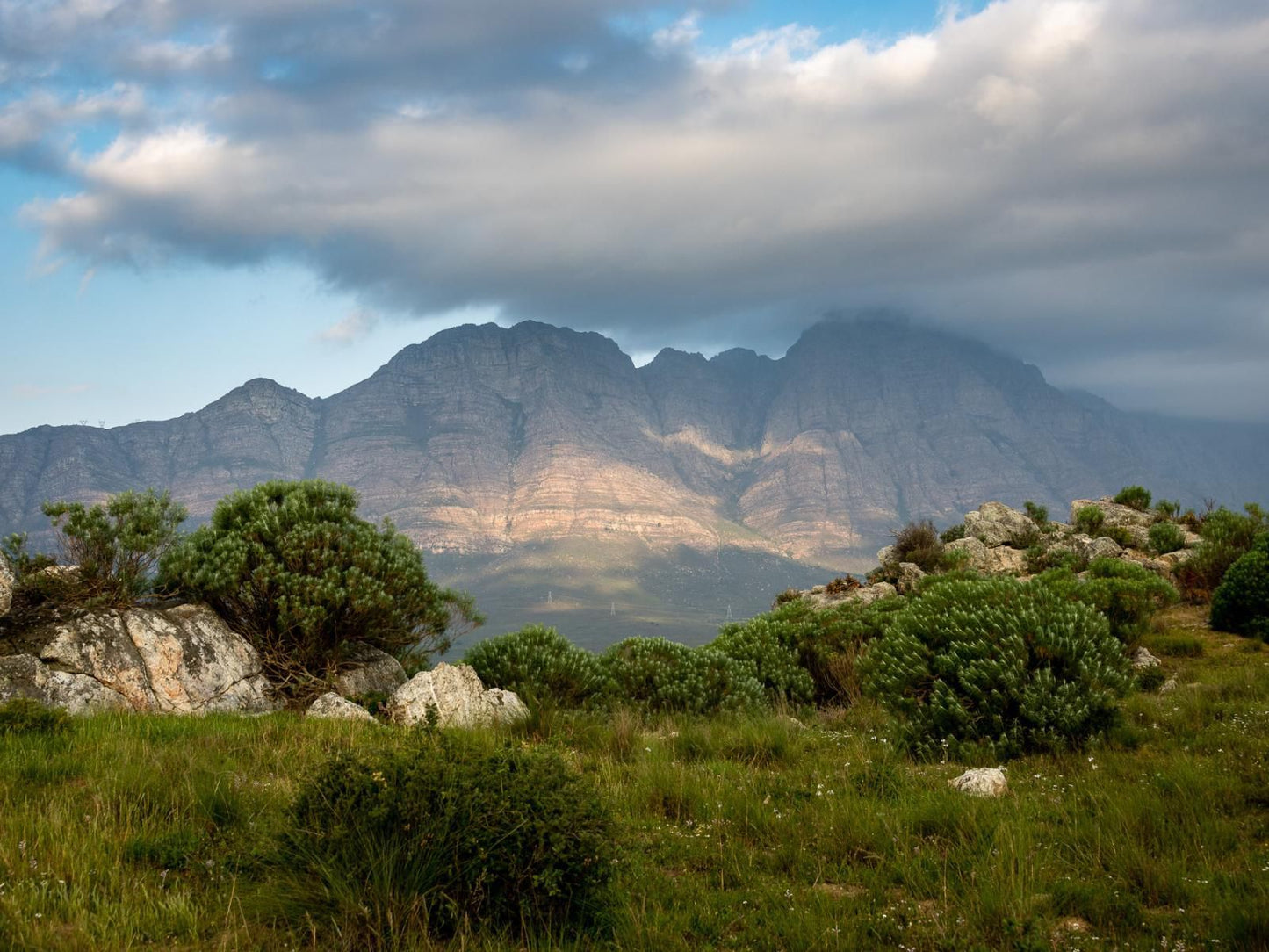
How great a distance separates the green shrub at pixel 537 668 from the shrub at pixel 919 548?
55.3 ft

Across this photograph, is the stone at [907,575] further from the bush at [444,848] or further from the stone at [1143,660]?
the bush at [444,848]

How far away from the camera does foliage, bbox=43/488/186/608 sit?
41.1ft

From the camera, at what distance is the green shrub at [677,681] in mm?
14000

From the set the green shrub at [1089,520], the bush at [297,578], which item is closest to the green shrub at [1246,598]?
the green shrub at [1089,520]

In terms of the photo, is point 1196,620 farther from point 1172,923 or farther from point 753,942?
point 753,942

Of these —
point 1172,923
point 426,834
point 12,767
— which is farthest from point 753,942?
point 12,767

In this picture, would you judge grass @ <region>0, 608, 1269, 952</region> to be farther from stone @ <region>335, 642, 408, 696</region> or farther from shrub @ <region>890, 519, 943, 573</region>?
shrub @ <region>890, 519, 943, 573</region>

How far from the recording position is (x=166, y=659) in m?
12.2

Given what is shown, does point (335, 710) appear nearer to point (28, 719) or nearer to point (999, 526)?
point (28, 719)

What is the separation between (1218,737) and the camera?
29.1 feet

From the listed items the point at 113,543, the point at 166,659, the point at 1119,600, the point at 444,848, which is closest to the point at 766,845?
the point at 444,848

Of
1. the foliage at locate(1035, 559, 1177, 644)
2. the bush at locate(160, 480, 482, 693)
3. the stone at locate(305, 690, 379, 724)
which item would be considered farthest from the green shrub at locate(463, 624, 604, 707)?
the foliage at locate(1035, 559, 1177, 644)

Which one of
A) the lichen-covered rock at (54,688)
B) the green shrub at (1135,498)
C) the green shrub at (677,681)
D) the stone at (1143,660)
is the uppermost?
the green shrub at (1135,498)

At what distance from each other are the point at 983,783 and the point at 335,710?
835 centimetres
